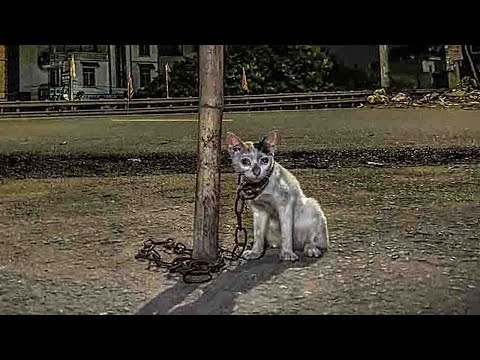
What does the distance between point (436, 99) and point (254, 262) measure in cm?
111

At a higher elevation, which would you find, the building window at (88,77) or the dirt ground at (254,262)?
the building window at (88,77)

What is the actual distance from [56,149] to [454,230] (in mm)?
1307

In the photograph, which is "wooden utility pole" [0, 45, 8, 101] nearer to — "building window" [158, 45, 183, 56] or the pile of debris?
"building window" [158, 45, 183, 56]

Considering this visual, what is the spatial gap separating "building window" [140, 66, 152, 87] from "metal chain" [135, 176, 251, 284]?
54cm

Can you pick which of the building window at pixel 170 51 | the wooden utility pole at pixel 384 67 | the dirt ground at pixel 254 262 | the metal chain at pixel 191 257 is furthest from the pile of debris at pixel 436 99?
the metal chain at pixel 191 257

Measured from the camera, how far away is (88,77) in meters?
1.81

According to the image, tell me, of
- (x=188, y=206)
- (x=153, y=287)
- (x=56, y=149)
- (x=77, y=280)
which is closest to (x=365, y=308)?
(x=153, y=287)

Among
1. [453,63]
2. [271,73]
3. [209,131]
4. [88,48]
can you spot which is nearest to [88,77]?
[88,48]

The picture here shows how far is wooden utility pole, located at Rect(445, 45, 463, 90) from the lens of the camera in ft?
6.02

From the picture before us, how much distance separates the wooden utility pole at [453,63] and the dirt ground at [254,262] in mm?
279

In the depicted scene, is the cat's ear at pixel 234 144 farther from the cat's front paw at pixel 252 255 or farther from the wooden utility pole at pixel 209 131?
the cat's front paw at pixel 252 255

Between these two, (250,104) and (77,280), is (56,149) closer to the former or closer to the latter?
(250,104)

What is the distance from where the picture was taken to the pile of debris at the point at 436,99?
2.08 m

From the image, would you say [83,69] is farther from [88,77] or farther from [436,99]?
[436,99]
